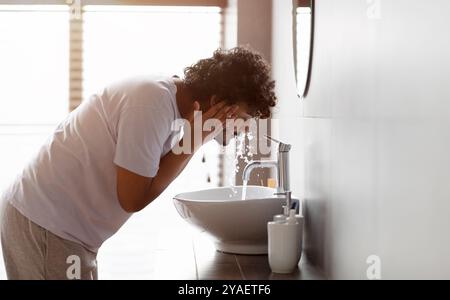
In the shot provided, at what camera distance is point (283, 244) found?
1452mm

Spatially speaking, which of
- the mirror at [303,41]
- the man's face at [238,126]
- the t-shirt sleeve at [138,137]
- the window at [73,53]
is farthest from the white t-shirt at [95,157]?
the window at [73,53]

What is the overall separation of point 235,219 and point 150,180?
0.38 meters

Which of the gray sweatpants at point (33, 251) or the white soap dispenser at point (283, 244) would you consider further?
the white soap dispenser at point (283, 244)

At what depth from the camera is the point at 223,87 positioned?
1344 millimetres

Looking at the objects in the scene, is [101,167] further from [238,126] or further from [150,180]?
[238,126]

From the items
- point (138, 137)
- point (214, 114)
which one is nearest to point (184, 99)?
point (214, 114)

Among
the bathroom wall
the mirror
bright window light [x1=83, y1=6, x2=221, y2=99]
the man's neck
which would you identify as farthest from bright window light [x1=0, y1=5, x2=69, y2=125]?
the man's neck

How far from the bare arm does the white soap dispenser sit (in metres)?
0.27

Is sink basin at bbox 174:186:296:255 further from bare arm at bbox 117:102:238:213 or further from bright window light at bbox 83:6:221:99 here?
bright window light at bbox 83:6:221:99

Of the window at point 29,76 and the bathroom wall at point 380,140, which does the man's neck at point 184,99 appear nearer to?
the bathroom wall at point 380,140

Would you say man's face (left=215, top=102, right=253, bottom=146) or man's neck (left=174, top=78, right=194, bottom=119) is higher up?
man's neck (left=174, top=78, right=194, bottom=119)

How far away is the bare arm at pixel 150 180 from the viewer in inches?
47.8

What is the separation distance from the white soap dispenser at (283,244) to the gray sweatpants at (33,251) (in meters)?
0.45

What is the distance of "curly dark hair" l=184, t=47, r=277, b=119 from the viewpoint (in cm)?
135
